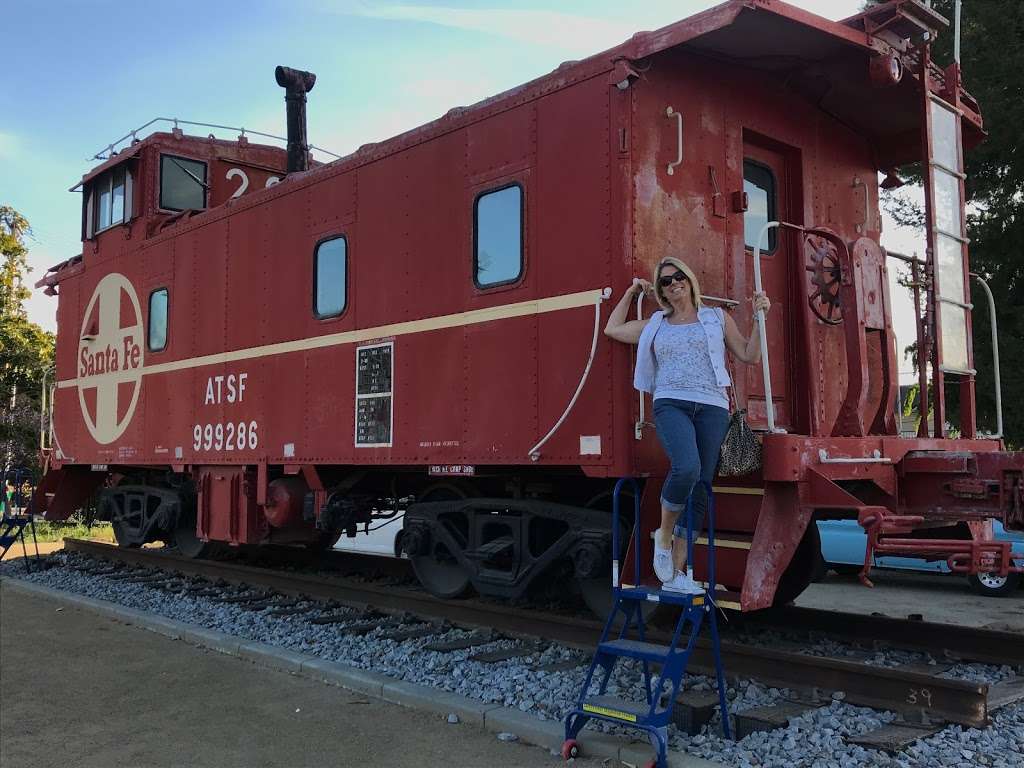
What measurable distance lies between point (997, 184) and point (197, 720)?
39.5 feet

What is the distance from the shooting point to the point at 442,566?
716cm

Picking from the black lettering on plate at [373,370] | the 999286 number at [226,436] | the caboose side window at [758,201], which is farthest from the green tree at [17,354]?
the caboose side window at [758,201]

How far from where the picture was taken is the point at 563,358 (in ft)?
18.0

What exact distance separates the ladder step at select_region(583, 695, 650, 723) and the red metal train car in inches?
34.8

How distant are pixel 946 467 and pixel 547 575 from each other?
2.55 metres

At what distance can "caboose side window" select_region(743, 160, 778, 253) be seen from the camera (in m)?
6.17

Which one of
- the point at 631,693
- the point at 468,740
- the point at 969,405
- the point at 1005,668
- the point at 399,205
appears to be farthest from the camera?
the point at 399,205

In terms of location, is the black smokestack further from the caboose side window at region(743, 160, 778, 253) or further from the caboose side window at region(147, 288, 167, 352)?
the caboose side window at region(743, 160, 778, 253)

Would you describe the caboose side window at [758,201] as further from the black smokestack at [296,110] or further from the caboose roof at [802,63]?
the black smokestack at [296,110]

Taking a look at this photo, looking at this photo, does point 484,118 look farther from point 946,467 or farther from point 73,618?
point 73,618

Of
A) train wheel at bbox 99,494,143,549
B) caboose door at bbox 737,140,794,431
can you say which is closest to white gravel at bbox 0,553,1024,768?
caboose door at bbox 737,140,794,431

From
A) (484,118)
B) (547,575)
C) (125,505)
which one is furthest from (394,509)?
(125,505)

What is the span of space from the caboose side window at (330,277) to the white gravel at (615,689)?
245cm

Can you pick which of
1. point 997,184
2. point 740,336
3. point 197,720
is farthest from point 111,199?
point 997,184
